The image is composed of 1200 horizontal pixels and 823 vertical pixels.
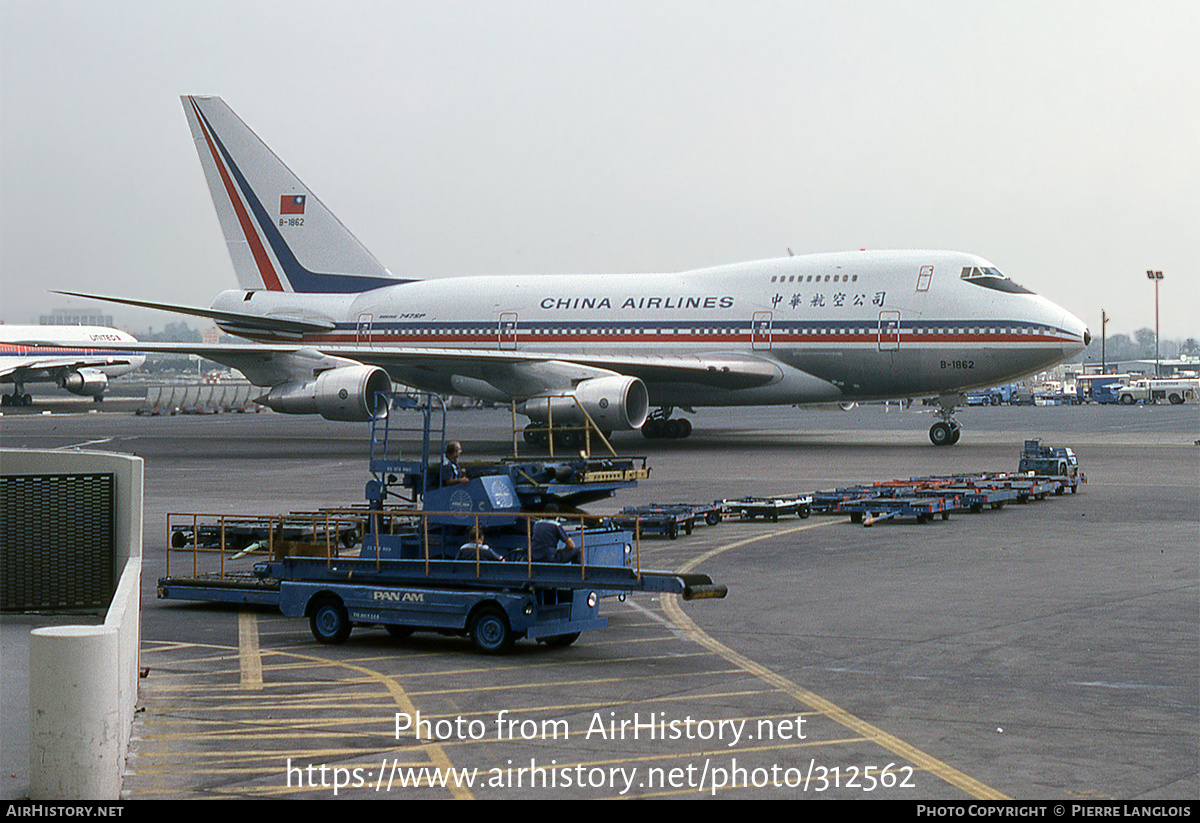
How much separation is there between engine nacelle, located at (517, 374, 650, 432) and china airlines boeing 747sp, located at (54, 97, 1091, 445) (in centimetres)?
6

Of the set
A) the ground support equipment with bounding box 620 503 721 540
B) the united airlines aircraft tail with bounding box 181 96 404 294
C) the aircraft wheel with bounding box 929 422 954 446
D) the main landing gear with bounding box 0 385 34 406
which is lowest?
the ground support equipment with bounding box 620 503 721 540

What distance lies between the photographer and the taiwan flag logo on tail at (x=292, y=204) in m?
45.1

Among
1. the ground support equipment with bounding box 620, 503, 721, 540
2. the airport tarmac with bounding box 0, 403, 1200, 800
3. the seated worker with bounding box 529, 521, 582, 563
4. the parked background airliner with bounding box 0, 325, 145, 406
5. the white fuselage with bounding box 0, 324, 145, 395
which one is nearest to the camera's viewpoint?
the airport tarmac with bounding box 0, 403, 1200, 800

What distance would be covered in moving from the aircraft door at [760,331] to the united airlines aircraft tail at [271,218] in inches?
538

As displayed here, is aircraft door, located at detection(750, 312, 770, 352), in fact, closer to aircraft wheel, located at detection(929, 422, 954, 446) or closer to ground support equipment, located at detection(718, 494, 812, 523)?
aircraft wheel, located at detection(929, 422, 954, 446)

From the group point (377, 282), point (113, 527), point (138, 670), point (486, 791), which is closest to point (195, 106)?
point (377, 282)

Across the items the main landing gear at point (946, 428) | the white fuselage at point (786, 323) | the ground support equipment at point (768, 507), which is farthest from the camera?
the main landing gear at point (946, 428)

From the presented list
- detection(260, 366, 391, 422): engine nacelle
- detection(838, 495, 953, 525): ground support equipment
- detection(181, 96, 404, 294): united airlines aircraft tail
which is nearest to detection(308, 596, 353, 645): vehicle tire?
detection(838, 495, 953, 525): ground support equipment

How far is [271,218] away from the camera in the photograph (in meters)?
45.3

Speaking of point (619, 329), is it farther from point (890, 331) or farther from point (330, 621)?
point (330, 621)

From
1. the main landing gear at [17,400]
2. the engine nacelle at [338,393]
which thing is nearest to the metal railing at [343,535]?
the engine nacelle at [338,393]

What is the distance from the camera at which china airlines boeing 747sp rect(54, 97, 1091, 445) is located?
36312 millimetres

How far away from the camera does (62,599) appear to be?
1418 centimetres

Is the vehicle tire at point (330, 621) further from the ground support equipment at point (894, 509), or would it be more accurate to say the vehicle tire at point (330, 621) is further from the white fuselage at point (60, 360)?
the white fuselage at point (60, 360)
